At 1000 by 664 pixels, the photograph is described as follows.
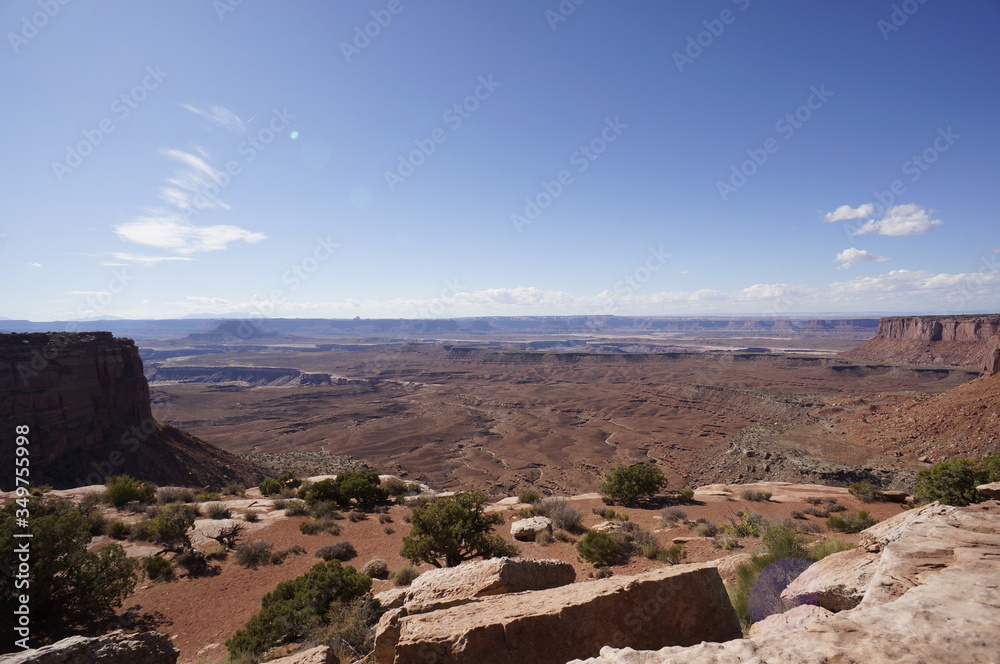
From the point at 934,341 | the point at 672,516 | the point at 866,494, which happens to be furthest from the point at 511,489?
the point at 934,341

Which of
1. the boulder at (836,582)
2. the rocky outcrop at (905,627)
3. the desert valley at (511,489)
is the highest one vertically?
the rocky outcrop at (905,627)

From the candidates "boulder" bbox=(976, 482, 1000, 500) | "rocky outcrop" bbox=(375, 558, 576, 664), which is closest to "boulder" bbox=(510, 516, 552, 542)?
"rocky outcrop" bbox=(375, 558, 576, 664)

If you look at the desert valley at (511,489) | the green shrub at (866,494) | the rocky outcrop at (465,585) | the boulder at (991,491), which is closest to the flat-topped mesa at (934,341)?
the desert valley at (511,489)

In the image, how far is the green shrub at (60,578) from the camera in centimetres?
832

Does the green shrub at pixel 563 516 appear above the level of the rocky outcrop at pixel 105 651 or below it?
below

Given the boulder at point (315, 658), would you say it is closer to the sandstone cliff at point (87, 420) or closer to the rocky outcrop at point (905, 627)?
the rocky outcrop at point (905, 627)

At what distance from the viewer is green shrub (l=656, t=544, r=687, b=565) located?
11.7 metres

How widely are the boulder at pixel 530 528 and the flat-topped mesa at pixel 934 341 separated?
12319 cm

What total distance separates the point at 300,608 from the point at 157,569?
21.0 feet

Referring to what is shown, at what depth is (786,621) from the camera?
18.5 feet

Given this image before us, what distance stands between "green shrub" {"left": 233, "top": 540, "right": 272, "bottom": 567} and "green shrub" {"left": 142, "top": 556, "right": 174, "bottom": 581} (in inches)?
68.9

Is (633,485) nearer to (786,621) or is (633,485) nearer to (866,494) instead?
(866,494)

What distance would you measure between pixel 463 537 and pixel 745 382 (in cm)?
10292

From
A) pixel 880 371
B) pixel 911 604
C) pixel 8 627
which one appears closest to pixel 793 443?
pixel 911 604
